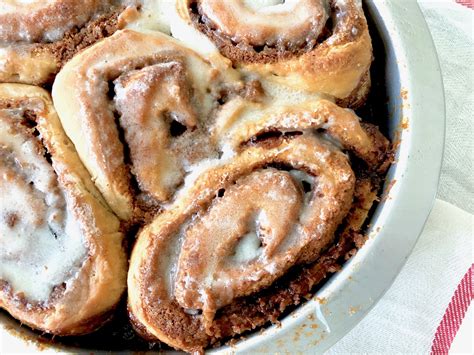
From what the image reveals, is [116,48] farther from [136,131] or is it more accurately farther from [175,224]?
[175,224]

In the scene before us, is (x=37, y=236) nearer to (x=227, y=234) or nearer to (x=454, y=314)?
(x=227, y=234)

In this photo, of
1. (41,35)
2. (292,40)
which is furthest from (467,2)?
(41,35)

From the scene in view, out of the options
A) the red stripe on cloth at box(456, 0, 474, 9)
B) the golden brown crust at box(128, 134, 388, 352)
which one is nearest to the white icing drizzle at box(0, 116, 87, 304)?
the golden brown crust at box(128, 134, 388, 352)

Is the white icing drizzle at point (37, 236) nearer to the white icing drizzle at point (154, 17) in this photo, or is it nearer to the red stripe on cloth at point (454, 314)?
the white icing drizzle at point (154, 17)

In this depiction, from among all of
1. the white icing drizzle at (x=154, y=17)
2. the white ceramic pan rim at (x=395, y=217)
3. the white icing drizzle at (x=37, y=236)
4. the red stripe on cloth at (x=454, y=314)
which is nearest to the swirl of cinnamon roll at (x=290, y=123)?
the white ceramic pan rim at (x=395, y=217)

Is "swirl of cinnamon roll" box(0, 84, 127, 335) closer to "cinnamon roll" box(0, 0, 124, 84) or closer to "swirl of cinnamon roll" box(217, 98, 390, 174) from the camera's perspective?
"cinnamon roll" box(0, 0, 124, 84)
